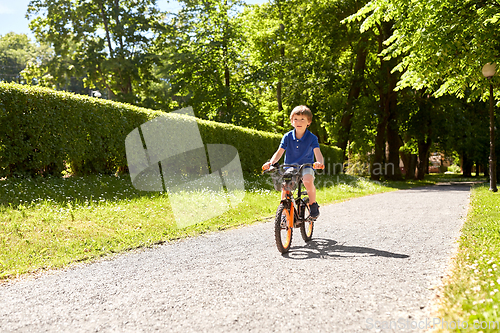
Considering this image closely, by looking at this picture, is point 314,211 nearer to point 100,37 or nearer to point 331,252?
point 331,252

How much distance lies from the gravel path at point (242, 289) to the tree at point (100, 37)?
17.1 meters

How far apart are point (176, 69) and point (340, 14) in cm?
1093

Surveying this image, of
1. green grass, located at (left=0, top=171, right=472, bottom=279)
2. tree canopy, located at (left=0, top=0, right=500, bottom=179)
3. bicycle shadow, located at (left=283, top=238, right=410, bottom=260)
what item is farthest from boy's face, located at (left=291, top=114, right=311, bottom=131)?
tree canopy, located at (left=0, top=0, right=500, bottom=179)

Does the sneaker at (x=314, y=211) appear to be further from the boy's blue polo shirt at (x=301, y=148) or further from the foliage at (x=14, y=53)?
the foliage at (x=14, y=53)

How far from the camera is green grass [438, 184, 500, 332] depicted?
254cm

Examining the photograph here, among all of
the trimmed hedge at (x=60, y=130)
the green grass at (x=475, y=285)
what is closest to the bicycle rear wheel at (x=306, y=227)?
the green grass at (x=475, y=285)

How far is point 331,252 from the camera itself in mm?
5078

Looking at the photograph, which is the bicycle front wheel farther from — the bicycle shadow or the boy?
the boy

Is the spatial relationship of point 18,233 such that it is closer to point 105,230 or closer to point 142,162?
point 105,230

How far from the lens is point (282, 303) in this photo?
3.20 meters

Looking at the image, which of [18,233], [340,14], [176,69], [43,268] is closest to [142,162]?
[18,233]

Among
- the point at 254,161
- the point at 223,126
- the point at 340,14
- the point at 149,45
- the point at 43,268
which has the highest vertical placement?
the point at 340,14

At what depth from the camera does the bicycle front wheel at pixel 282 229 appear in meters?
4.91

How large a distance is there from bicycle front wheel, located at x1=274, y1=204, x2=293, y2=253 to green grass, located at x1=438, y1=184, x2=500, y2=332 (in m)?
2.00
